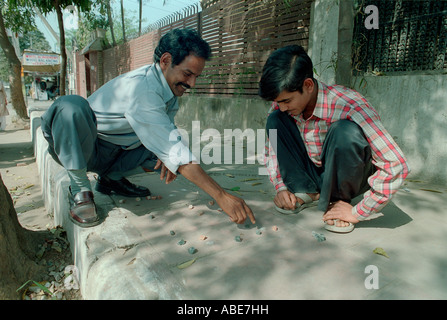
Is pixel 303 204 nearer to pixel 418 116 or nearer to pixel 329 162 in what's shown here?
pixel 329 162

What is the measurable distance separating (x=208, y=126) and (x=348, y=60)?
12.9 feet

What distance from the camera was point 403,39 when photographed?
332 centimetres

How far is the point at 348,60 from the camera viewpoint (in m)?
3.03

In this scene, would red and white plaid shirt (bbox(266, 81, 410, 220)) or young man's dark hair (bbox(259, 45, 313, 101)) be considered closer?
red and white plaid shirt (bbox(266, 81, 410, 220))

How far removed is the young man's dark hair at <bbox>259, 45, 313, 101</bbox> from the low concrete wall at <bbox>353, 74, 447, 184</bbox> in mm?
1776

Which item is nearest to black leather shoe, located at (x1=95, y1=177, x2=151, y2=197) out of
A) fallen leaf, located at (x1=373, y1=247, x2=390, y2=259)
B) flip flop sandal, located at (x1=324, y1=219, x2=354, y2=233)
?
flip flop sandal, located at (x1=324, y1=219, x2=354, y2=233)

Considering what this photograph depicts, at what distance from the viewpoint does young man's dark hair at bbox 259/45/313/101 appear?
1801 mm

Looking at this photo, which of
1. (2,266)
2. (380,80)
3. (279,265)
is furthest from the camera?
(380,80)

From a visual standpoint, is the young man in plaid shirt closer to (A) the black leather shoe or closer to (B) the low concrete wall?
(A) the black leather shoe

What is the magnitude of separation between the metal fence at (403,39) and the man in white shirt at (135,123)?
84.1 inches

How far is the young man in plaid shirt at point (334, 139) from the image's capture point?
1719 mm

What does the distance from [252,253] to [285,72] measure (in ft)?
3.32

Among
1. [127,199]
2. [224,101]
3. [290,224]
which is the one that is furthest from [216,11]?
[290,224]
